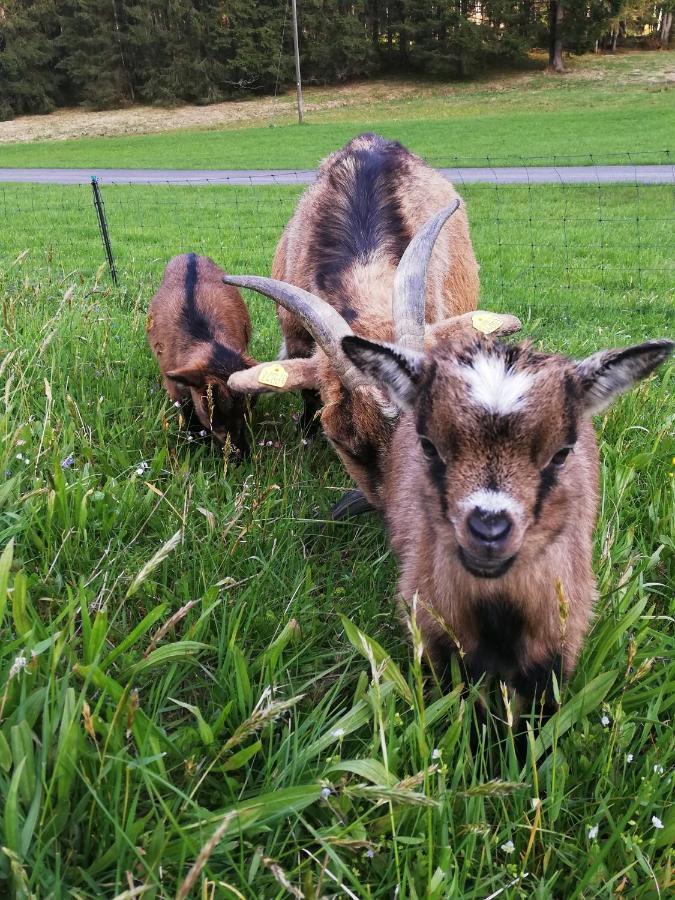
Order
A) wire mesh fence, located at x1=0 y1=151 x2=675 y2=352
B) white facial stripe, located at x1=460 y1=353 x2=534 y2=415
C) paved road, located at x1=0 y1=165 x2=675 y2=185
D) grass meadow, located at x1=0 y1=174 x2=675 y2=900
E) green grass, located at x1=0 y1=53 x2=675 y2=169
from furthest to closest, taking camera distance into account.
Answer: green grass, located at x1=0 y1=53 x2=675 y2=169 < paved road, located at x1=0 y1=165 x2=675 y2=185 < wire mesh fence, located at x1=0 y1=151 x2=675 y2=352 < white facial stripe, located at x1=460 y1=353 x2=534 y2=415 < grass meadow, located at x1=0 y1=174 x2=675 y2=900

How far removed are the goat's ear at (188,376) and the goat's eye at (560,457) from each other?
3096 mm

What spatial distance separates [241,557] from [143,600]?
453 mm

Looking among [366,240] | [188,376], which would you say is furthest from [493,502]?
[188,376]

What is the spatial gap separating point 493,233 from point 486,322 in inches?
323

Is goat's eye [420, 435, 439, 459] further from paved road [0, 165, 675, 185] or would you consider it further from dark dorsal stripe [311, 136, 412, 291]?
paved road [0, 165, 675, 185]

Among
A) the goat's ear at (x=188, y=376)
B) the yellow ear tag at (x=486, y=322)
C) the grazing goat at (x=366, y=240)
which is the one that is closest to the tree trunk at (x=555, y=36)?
the grazing goat at (x=366, y=240)

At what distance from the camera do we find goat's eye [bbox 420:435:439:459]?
2.15 metres

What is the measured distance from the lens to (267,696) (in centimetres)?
182

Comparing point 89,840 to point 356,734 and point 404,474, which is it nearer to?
point 356,734

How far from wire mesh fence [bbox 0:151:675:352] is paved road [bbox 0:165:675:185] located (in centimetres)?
17

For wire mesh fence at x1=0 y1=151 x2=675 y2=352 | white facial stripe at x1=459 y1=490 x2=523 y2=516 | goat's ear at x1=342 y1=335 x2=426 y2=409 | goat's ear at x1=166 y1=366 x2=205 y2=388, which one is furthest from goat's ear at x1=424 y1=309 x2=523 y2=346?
wire mesh fence at x1=0 y1=151 x2=675 y2=352

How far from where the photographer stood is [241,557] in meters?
2.95

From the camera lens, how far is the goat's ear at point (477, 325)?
3.49 metres

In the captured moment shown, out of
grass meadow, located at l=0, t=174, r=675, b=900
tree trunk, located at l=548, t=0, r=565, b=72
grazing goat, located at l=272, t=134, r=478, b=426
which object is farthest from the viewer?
tree trunk, located at l=548, t=0, r=565, b=72
